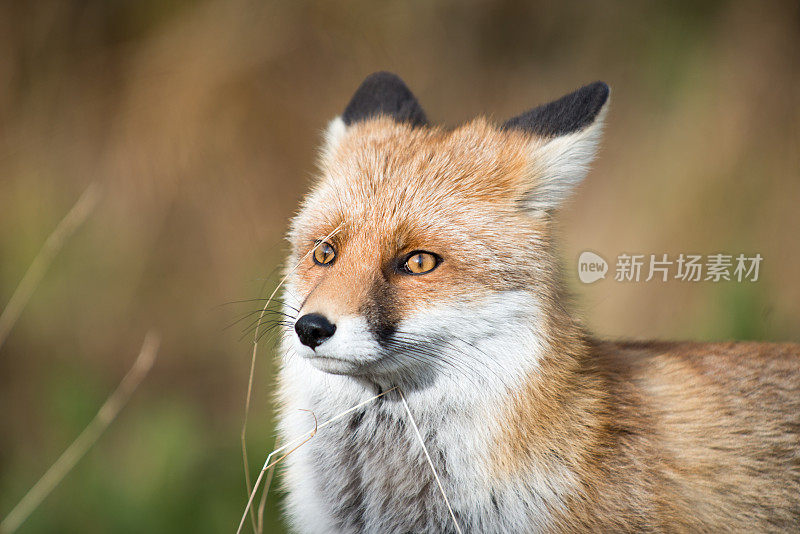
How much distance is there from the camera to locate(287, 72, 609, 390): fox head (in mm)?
2025

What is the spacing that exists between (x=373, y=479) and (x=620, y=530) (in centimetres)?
83

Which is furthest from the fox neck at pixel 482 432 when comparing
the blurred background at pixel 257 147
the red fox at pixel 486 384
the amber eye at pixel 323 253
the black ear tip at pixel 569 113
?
the blurred background at pixel 257 147

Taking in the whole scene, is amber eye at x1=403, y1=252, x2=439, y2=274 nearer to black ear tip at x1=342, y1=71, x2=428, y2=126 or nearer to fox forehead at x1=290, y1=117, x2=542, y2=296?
fox forehead at x1=290, y1=117, x2=542, y2=296

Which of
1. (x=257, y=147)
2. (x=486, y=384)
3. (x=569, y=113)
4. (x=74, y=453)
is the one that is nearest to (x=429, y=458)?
(x=486, y=384)

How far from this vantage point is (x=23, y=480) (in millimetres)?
4164

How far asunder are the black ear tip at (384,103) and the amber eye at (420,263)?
0.96 meters

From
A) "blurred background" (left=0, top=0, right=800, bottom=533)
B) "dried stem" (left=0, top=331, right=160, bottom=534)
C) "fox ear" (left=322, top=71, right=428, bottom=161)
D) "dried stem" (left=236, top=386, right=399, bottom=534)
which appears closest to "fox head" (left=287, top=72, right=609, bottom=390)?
"dried stem" (left=236, top=386, right=399, bottom=534)

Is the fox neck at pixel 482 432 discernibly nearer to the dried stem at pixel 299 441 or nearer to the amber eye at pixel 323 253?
the dried stem at pixel 299 441

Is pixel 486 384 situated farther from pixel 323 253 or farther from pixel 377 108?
pixel 377 108

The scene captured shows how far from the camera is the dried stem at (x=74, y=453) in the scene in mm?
2846

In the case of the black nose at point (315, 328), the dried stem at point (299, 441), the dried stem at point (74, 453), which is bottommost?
the dried stem at point (74, 453)

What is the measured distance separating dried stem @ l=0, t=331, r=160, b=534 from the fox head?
44.5 inches

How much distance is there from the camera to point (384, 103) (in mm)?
2992

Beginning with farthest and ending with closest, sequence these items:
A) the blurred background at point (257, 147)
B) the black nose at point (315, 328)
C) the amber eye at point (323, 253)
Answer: the blurred background at point (257, 147)
the amber eye at point (323, 253)
the black nose at point (315, 328)
